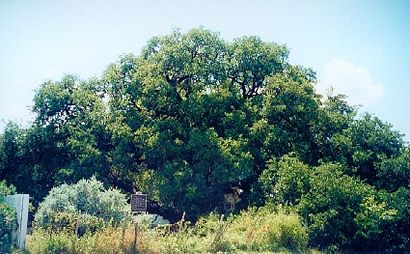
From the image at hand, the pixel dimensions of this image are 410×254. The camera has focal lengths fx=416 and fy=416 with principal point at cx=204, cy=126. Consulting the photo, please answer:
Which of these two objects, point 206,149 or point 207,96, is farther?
point 207,96

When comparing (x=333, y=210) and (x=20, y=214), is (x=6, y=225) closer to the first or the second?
(x=20, y=214)

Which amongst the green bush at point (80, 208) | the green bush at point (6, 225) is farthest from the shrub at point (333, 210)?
the green bush at point (6, 225)

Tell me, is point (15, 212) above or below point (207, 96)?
below

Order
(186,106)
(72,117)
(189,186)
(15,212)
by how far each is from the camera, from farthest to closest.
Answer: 1. (72,117)
2. (186,106)
3. (189,186)
4. (15,212)

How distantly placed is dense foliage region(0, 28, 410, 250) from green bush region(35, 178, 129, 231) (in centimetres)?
613

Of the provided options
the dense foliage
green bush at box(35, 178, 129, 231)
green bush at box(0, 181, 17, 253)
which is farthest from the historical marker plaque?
the dense foliage

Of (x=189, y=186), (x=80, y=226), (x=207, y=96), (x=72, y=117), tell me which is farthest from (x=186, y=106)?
(x=80, y=226)

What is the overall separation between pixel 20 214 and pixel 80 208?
2088mm

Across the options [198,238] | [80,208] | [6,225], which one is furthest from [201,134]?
[6,225]

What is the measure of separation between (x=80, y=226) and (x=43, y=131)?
11.1 m

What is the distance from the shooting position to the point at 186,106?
23.7 m

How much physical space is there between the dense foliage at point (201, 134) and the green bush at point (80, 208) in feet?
20.1

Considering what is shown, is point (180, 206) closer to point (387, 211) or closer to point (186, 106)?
point (186, 106)

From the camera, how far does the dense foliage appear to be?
22016 mm
